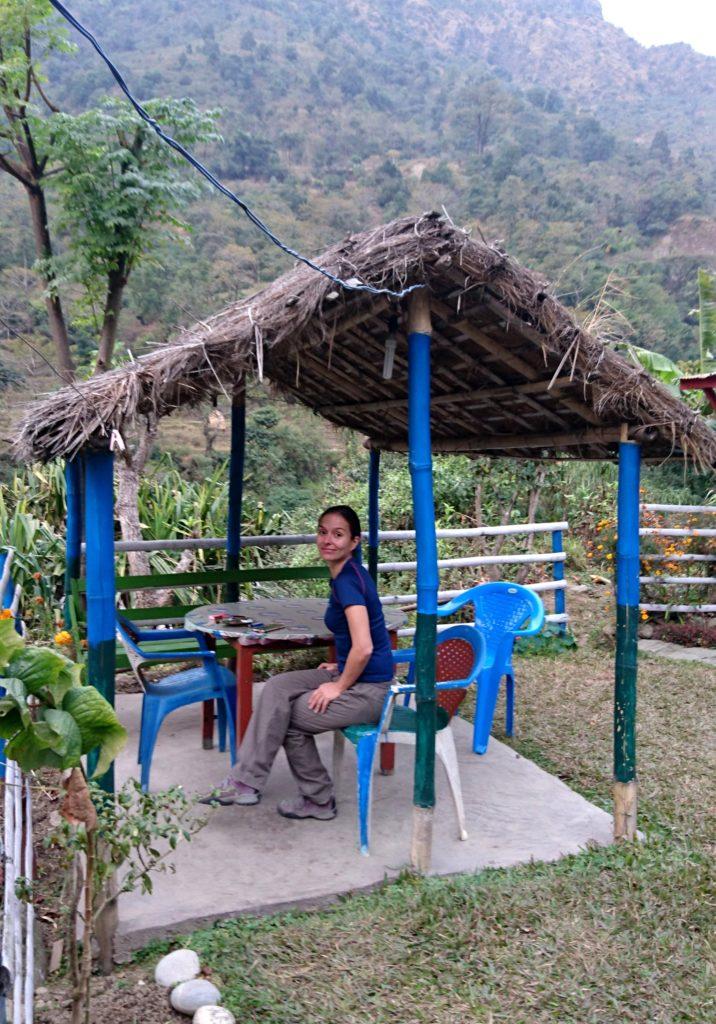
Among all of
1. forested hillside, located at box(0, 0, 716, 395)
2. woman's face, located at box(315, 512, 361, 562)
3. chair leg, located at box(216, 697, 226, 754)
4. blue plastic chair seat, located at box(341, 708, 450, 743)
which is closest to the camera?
blue plastic chair seat, located at box(341, 708, 450, 743)

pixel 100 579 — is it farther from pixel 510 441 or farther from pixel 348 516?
pixel 510 441

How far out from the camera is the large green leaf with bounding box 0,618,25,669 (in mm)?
1604

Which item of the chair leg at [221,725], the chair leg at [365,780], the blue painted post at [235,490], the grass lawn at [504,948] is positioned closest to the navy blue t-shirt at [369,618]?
the chair leg at [365,780]

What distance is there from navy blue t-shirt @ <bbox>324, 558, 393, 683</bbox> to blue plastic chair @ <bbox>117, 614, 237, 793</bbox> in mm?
751

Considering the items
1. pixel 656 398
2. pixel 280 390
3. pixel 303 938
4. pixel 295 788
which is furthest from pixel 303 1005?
pixel 280 390

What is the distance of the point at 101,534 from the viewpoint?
310 centimetres

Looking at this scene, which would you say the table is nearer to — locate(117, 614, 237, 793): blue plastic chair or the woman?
locate(117, 614, 237, 793): blue plastic chair

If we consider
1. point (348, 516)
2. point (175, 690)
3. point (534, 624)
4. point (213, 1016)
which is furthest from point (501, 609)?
point (213, 1016)

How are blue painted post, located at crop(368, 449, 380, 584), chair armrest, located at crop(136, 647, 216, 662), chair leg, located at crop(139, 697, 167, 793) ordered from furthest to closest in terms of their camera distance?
blue painted post, located at crop(368, 449, 380, 584), chair armrest, located at crop(136, 647, 216, 662), chair leg, located at crop(139, 697, 167, 793)

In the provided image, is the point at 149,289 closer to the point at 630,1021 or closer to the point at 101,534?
the point at 101,534

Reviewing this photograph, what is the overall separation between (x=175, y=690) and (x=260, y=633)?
503 millimetres

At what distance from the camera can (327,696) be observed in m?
3.58

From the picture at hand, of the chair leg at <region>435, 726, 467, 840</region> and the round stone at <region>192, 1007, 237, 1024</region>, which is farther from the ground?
the chair leg at <region>435, 726, 467, 840</region>

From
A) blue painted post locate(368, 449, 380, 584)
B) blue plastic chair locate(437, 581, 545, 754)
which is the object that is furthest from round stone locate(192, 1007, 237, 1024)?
blue painted post locate(368, 449, 380, 584)
